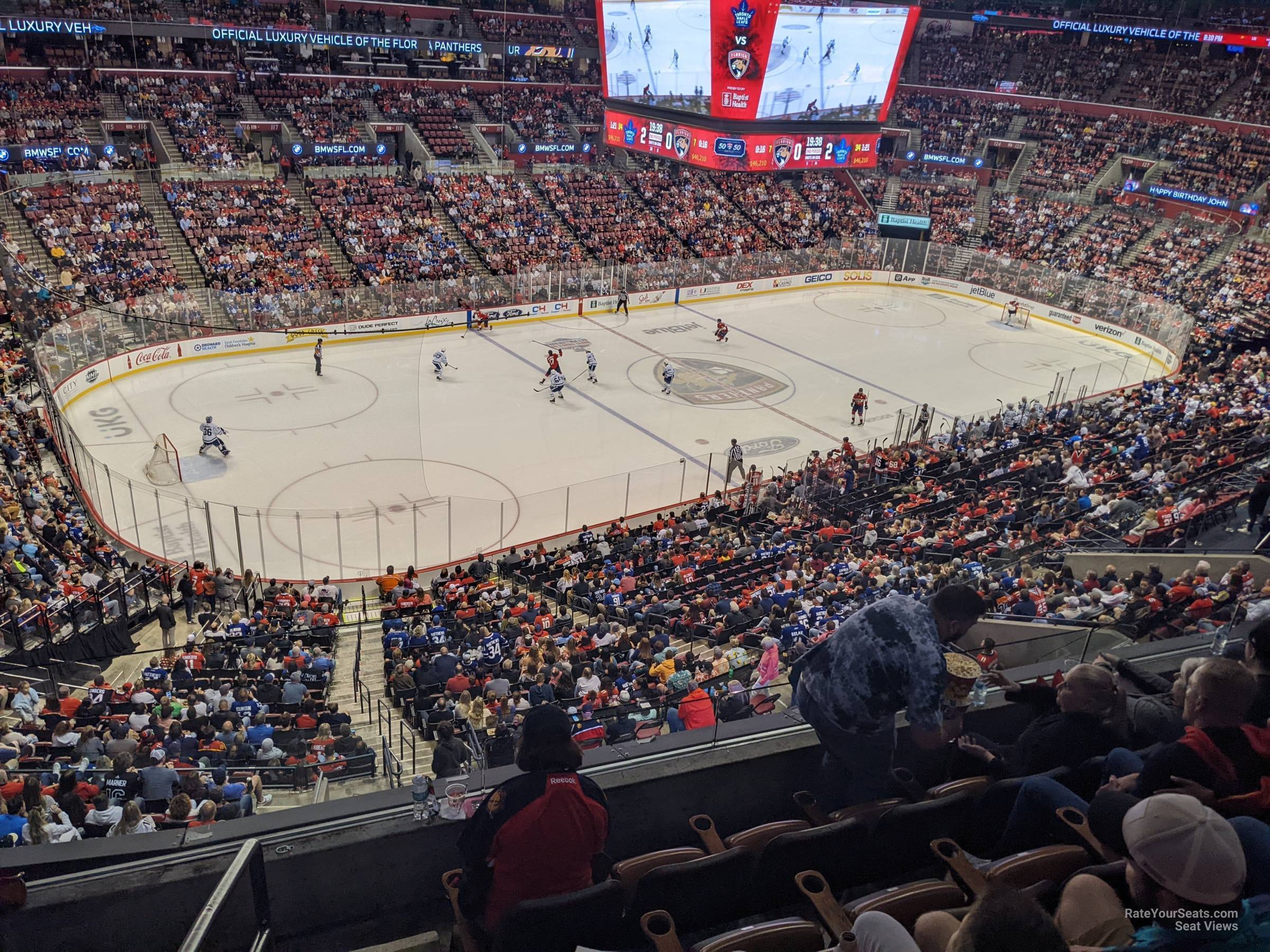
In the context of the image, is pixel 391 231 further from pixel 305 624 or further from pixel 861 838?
pixel 861 838

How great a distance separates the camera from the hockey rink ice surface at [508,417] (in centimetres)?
2081

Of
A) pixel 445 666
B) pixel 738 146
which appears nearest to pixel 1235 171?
pixel 738 146

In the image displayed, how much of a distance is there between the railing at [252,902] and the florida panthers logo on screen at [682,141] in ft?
119

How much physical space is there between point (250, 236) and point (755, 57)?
68.1ft

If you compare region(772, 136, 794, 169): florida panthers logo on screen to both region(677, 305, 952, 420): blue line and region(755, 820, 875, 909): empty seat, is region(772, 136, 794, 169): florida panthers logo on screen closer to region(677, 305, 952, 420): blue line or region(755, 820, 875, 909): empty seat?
region(677, 305, 952, 420): blue line

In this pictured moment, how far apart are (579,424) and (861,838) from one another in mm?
24118

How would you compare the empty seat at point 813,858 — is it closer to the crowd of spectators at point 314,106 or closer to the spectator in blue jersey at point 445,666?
the spectator in blue jersey at point 445,666

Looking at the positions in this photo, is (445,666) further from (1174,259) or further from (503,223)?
(1174,259)

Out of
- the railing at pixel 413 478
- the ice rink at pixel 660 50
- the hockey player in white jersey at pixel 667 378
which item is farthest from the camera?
the ice rink at pixel 660 50

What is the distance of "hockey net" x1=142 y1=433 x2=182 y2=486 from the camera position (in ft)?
73.9

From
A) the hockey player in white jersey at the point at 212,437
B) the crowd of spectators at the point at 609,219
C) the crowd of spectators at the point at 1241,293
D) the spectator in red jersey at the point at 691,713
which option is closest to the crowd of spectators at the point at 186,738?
the spectator in red jersey at the point at 691,713

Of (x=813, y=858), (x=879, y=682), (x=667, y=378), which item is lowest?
(x=667, y=378)

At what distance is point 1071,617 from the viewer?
10.9m

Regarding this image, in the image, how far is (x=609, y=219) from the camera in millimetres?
46656
